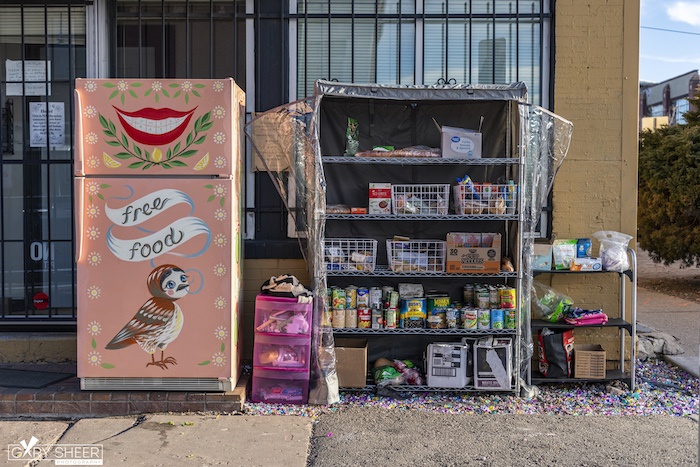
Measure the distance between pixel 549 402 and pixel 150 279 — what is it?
3.27m

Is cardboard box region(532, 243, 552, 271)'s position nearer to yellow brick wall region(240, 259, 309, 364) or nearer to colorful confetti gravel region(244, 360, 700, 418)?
colorful confetti gravel region(244, 360, 700, 418)

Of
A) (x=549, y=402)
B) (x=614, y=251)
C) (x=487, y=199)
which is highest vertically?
(x=487, y=199)

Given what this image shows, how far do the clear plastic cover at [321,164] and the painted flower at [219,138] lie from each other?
54 centimetres

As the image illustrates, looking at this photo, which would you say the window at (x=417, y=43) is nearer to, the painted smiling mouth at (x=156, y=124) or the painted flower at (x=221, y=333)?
the painted smiling mouth at (x=156, y=124)

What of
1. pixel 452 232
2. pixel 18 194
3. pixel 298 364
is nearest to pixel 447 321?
pixel 452 232

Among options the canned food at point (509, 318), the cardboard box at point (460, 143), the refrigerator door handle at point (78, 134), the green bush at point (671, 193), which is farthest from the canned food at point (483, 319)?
the green bush at point (671, 193)

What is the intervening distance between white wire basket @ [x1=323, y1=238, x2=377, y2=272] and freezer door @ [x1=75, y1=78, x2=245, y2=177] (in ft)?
3.60

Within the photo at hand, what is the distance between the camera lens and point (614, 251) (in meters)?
6.04

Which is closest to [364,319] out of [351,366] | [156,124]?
[351,366]

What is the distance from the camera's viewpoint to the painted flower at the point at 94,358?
5453 millimetres

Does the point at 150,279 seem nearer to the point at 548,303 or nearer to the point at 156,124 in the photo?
the point at 156,124

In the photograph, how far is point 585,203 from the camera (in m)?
6.34

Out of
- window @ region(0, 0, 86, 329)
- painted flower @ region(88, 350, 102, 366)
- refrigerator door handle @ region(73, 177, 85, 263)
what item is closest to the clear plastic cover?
refrigerator door handle @ region(73, 177, 85, 263)

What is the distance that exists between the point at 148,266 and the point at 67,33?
8.42 ft
